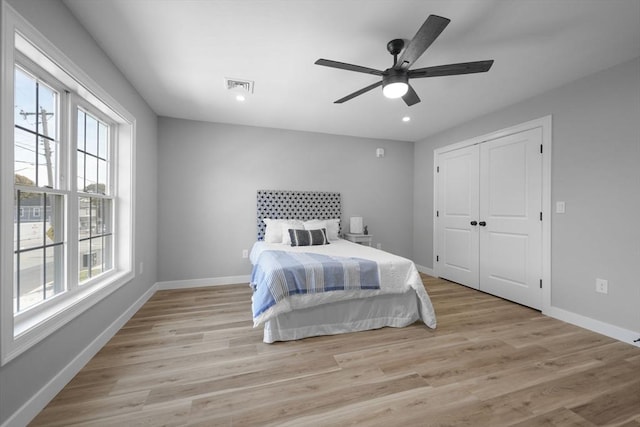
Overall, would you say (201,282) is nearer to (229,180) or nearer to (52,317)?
(229,180)

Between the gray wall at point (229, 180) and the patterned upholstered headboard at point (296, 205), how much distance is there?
113 mm

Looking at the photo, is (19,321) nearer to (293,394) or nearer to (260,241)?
(293,394)

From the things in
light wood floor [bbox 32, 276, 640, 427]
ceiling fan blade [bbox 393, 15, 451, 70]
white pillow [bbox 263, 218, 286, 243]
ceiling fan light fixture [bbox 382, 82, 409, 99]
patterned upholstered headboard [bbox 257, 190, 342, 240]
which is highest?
ceiling fan blade [bbox 393, 15, 451, 70]

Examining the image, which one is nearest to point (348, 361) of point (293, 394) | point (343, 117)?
point (293, 394)

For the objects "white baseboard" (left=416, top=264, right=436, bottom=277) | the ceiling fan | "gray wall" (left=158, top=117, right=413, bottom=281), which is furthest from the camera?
"white baseboard" (left=416, top=264, right=436, bottom=277)

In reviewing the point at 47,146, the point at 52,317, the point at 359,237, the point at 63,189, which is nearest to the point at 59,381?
the point at 52,317

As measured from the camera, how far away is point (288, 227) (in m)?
3.70

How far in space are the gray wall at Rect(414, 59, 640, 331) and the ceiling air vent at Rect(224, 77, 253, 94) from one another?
3240 millimetres

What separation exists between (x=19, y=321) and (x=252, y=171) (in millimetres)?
2950

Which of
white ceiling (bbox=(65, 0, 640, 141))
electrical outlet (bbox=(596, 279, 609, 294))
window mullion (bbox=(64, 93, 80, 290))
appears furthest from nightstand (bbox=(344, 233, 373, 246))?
window mullion (bbox=(64, 93, 80, 290))

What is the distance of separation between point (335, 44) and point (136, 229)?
2.77 metres

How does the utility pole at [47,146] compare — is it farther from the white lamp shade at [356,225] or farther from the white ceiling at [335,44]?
the white lamp shade at [356,225]

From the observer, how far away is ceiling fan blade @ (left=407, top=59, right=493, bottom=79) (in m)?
1.74

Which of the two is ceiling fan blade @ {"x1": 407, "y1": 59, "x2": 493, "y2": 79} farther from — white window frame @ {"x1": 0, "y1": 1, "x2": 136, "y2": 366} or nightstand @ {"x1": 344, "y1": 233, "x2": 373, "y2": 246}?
nightstand @ {"x1": 344, "y1": 233, "x2": 373, "y2": 246}
